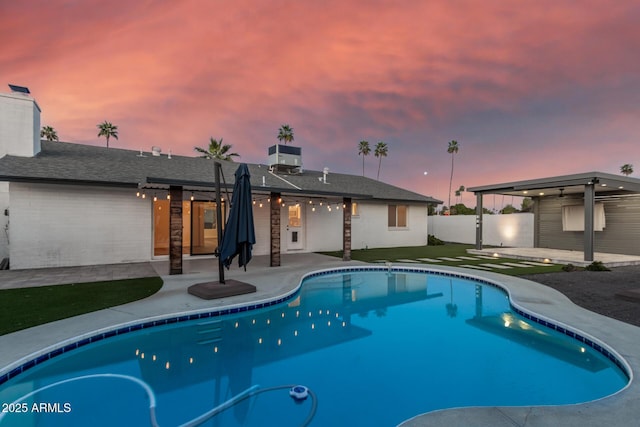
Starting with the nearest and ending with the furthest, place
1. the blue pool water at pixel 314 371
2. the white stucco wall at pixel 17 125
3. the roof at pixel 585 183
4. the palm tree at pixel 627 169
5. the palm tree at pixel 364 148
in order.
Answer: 1. the blue pool water at pixel 314 371
2. the white stucco wall at pixel 17 125
3. the roof at pixel 585 183
4. the palm tree at pixel 627 169
5. the palm tree at pixel 364 148

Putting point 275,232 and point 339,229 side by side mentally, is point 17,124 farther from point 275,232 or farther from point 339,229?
point 339,229

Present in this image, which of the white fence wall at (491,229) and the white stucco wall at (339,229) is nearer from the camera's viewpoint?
the white stucco wall at (339,229)

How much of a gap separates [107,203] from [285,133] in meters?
28.3

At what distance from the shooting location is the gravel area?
6.49 meters

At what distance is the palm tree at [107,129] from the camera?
32.8 metres

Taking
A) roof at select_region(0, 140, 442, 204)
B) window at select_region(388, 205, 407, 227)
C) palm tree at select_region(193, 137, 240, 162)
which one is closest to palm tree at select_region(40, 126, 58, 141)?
palm tree at select_region(193, 137, 240, 162)

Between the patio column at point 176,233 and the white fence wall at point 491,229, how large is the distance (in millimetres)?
19980

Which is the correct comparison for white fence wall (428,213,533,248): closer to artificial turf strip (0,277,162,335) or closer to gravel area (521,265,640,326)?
gravel area (521,265,640,326)

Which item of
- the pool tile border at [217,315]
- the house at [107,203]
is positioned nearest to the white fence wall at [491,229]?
the house at [107,203]

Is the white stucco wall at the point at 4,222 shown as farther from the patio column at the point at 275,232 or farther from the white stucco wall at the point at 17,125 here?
the patio column at the point at 275,232

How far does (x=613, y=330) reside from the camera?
17.2 ft

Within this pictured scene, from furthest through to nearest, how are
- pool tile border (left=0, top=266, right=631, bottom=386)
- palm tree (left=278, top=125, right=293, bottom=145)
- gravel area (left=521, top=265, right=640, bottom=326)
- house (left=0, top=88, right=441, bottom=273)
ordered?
palm tree (left=278, top=125, right=293, bottom=145)
house (left=0, top=88, right=441, bottom=273)
gravel area (left=521, top=265, right=640, bottom=326)
pool tile border (left=0, top=266, right=631, bottom=386)

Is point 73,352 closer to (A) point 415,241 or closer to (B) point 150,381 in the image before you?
(B) point 150,381

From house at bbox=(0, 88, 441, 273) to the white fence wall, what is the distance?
12620 mm
